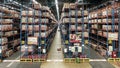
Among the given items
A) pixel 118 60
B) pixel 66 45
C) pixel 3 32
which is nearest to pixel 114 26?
pixel 118 60

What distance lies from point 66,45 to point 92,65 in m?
2.82

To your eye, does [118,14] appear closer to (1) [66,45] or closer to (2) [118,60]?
(2) [118,60]

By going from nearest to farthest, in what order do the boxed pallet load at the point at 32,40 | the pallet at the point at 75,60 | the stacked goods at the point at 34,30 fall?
the pallet at the point at 75,60 → the boxed pallet load at the point at 32,40 → the stacked goods at the point at 34,30

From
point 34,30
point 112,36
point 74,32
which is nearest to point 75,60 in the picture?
Result: point 74,32

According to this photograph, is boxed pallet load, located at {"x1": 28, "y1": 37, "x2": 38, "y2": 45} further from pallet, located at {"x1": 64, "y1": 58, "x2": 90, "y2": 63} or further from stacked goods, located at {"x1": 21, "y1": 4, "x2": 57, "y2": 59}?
pallet, located at {"x1": 64, "y1": 58, "x2": 90, "y2": 63}

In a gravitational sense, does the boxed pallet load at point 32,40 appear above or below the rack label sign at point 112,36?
below

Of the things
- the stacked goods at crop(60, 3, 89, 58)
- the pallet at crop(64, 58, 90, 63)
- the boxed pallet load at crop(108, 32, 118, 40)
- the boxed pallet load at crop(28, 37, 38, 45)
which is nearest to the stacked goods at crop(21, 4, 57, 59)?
the boxed pallet load at crop(28, 37, 38, 45)

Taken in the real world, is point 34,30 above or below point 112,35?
above

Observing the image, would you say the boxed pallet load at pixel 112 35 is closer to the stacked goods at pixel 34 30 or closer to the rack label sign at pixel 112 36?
the rack label sign at pixel 112 36

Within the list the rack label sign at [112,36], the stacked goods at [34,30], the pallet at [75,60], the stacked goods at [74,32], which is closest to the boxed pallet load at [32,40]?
the stacked goods at [34,30]

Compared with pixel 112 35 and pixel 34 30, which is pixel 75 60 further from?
pixel 34 30

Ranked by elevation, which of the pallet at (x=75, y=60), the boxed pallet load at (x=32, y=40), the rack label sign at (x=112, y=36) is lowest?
the pallet at (x=75, y=60)

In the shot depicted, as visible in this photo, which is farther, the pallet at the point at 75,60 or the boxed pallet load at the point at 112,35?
the boxed pallet load at the point at 112,35

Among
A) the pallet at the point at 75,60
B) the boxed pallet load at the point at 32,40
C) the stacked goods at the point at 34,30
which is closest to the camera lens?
the pallet at the point at 75,60
